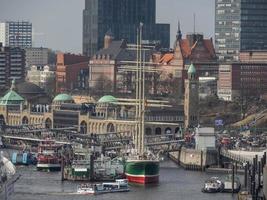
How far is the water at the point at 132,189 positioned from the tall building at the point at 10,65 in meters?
68.0

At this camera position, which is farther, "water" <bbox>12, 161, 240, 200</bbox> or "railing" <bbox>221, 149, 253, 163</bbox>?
"railing" <bbox>221, 149, 253, 163</bbox>

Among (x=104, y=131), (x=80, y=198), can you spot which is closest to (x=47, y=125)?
(x=104, y=131)

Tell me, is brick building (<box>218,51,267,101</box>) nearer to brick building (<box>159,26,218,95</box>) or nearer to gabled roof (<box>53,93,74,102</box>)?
brick building (<box>159,26,218,95</box>)

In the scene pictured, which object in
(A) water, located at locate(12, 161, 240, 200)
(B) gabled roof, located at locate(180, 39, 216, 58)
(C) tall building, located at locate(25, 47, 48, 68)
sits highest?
(B) gabled roof, located at locate(180, 39, 216, 58)

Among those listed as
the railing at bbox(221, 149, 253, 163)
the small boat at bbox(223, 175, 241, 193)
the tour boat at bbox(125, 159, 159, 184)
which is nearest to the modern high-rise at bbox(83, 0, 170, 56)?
the railing at bbox(221, 149, 253, 163)

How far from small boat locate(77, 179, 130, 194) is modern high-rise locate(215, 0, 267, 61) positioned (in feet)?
215

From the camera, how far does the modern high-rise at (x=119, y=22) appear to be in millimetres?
169000

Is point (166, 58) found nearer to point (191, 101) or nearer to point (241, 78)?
point (241, 78)

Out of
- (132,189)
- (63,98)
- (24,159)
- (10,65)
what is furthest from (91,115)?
(10,65)

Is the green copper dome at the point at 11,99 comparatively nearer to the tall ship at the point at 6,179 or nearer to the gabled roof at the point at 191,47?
the gabled roof at the point at 191,47

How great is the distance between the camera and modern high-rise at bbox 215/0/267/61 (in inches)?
5438

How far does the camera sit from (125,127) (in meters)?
104

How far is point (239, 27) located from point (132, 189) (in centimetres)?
6845

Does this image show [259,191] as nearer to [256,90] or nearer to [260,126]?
[260,126]
